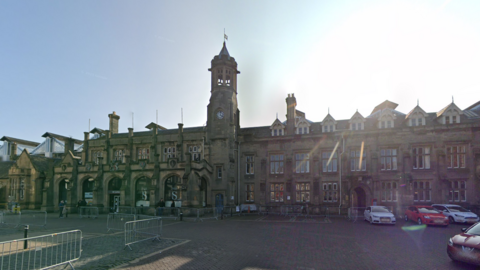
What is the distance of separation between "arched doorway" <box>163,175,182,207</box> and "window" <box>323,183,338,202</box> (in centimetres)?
1713

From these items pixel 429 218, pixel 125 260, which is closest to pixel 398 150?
pixel 429 218

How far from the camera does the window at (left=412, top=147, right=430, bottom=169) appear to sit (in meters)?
31.5

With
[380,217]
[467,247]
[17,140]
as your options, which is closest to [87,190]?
[17,140]

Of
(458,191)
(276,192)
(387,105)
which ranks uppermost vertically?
(387,105)

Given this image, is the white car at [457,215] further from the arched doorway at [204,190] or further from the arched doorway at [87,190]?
the arched doorway at [87,190]

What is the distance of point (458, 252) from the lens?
35.2 feet

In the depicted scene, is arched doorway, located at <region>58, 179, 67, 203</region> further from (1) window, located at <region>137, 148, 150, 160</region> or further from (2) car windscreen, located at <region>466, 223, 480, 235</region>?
(2) car windscreen, located at <region>466, 223, 480, 235</region>

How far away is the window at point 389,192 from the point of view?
1250 inches

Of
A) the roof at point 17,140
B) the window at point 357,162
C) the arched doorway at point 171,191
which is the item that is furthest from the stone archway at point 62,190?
the window at point 357,162

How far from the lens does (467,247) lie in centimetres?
1045

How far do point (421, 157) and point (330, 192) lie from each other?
1023 centimetres

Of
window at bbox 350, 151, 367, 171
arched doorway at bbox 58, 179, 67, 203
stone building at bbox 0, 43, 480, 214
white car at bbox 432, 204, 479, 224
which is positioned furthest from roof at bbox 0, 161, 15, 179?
white car at bbox 432, 204, 479, 224

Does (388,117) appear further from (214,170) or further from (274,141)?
(214,170)

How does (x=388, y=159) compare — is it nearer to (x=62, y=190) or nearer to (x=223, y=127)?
(x=223, y=127)
